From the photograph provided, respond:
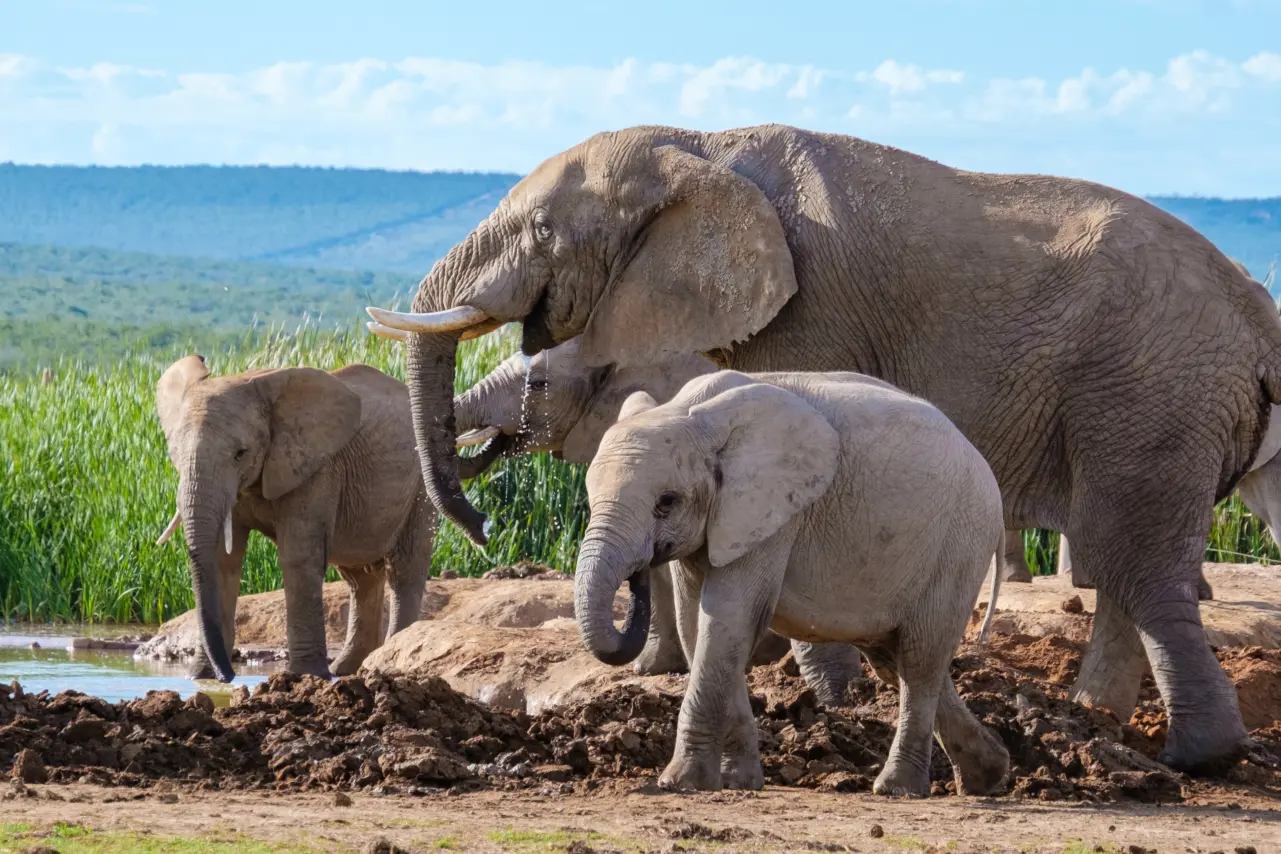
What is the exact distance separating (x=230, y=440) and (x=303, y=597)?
0.99 metres

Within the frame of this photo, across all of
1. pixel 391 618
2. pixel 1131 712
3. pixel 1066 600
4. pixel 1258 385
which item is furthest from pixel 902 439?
pixel 391 618

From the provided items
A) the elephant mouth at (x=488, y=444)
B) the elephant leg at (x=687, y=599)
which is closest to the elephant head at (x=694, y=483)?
the elephant leg at (x=687, y=599)

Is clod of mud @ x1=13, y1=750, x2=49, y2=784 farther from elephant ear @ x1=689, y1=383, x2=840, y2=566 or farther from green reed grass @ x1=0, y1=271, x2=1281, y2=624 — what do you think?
green reed grass @ x1=0, y1=271, x2=1281, y2=624

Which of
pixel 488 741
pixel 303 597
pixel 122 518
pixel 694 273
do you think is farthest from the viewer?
pixel 122 518

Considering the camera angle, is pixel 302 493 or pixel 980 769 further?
pixel 302 493

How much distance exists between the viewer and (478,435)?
35.9 feet

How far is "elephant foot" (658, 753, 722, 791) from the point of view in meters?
6.25

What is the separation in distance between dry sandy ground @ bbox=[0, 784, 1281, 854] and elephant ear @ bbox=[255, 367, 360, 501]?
4894mm

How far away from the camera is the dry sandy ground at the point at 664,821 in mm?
5387

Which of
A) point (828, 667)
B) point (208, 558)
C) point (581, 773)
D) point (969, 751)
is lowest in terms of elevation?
point (581, 773)

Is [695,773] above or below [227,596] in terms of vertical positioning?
below

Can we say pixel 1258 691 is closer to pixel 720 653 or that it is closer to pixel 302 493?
pixel 720 653

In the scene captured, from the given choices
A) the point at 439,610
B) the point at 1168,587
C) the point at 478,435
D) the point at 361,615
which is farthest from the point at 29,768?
the point at 439,610

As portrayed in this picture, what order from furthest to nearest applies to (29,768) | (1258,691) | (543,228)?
(1258,691), (543,228), (29,768)
